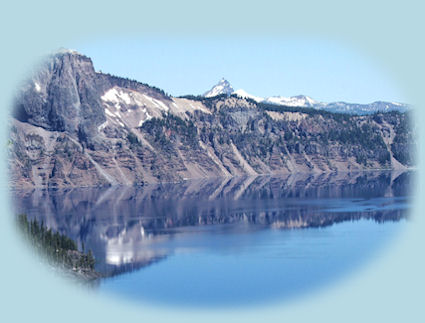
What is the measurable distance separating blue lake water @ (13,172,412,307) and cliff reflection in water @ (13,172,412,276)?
0.56 feet

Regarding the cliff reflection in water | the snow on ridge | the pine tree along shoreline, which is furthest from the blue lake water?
the snow on ridge

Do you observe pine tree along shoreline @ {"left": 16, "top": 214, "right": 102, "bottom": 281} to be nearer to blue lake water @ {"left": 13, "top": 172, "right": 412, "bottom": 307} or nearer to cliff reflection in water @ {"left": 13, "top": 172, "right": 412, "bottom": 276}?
blue lake water @ {"left": 13, "top": 172, "right": 412, "bottom": 307}

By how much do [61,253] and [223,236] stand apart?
26.5 m

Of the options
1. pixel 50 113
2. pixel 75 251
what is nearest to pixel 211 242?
pixel 75 251

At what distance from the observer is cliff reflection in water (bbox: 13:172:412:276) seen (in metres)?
77.3

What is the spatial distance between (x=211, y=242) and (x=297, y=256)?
13.2 meters

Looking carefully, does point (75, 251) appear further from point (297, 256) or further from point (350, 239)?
point (350, 239)

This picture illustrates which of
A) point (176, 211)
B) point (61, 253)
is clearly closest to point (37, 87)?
point (176, 211)

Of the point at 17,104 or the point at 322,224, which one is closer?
the point at 322,224

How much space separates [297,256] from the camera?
219 ft

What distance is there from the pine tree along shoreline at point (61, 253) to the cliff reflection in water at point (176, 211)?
2.49 metres

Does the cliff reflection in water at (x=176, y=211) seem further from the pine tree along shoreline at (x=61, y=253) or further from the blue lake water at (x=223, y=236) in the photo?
the pine tree along shoreline at (x=61, y=253)

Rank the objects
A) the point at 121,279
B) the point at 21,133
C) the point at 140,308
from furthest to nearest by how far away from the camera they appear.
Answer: the point at 21,133, the point at 121,279, the point at 140,308

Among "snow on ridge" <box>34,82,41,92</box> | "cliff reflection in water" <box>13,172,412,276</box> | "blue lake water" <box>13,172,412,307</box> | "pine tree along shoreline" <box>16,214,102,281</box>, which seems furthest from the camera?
"snow on ridge" <box>34,82,41,92</box>
